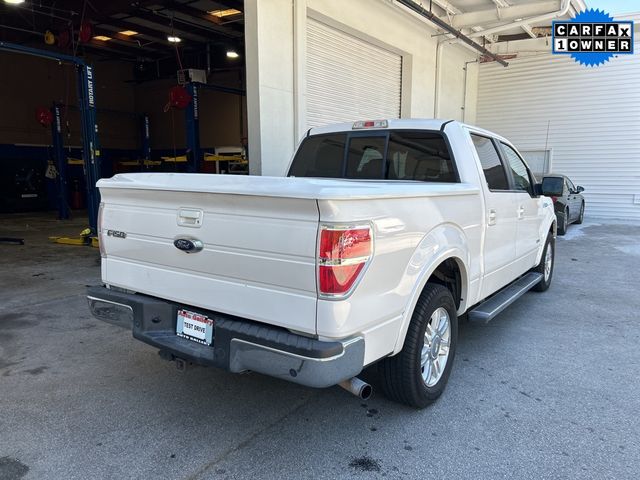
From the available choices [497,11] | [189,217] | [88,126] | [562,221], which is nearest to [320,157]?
[189,217]

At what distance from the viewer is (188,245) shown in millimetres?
2652

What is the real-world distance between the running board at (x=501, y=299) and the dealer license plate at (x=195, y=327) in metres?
2.11

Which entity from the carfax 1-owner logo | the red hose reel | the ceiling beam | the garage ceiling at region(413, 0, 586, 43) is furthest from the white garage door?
the ceiling beam

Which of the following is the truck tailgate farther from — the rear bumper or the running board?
the running board

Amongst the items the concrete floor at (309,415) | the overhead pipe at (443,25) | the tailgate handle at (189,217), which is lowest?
the concrete floor at (309,415)

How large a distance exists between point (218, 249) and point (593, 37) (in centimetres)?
1641

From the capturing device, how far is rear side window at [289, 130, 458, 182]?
12.5 ft

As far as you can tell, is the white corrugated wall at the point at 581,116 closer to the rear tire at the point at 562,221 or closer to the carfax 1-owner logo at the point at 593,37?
the carfax 1-owner logo at the point at 593,37

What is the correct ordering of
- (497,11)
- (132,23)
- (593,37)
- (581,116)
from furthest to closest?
1. (581,116)
2. (132,23)
3. (593,37)
4. (497,11)

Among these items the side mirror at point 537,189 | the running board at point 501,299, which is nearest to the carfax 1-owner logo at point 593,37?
the side mirror at point 537,189

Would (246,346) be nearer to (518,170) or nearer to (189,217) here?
(189,217)

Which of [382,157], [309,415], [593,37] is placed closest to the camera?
[309,415]

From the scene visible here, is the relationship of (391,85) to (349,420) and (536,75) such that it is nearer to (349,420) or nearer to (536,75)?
(536,75)

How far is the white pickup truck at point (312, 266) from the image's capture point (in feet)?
7.35
